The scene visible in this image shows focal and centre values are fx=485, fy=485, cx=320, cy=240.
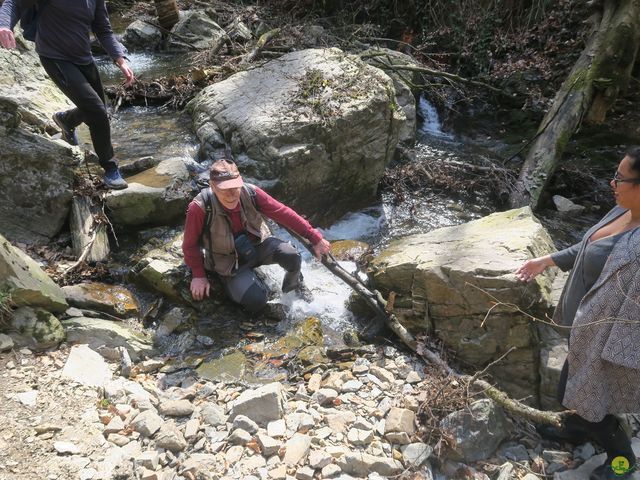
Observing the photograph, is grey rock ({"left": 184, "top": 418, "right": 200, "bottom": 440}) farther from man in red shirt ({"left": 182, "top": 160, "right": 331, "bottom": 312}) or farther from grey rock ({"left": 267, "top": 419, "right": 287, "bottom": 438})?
man in red shirt ({"left": 182, "top": 160, "right": 331, "bottom": 312})

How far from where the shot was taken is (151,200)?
203 inches

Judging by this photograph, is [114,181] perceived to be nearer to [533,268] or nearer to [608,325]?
[533,268]

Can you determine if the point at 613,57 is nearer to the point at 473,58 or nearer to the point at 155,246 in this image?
the point at 473,58

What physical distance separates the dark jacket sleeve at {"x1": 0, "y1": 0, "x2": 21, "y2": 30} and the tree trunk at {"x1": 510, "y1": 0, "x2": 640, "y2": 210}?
19.3 feet

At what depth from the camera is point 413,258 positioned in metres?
4.28

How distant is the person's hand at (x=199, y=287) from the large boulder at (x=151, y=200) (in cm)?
124

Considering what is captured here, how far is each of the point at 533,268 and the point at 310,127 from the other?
10.5ft

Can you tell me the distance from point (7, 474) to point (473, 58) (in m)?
9.84

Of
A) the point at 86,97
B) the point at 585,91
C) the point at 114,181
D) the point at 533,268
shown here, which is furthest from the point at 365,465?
the point at 585,91

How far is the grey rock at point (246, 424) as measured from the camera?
319cm

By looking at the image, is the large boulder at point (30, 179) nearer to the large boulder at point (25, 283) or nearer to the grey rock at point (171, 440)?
the large boulder at point (25, 283)

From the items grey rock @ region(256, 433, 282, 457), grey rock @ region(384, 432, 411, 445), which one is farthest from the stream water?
grey rock @ region(384, 432, 411, 445)

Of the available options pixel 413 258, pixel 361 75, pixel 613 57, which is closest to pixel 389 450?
pixel 413 258

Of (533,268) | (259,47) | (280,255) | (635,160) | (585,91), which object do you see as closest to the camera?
(635,160)
